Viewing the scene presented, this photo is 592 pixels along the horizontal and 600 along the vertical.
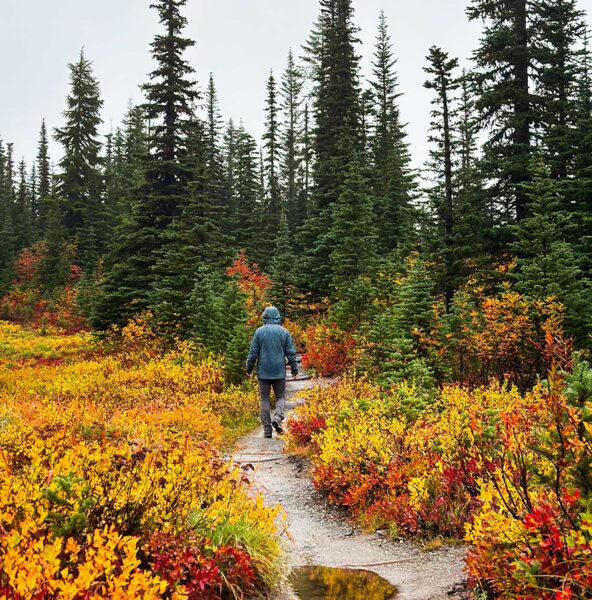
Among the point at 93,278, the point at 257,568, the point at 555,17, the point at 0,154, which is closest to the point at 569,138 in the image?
the point at 555,17

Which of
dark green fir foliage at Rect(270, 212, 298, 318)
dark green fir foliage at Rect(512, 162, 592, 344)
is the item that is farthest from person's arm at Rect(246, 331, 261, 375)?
dark green fir foliage at Rect(270, 212, 298, 318)

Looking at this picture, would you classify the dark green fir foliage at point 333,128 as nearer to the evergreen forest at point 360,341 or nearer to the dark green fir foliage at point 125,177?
the evergreen forest at point 360,341

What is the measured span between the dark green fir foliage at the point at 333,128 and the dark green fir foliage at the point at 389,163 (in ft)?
8.40

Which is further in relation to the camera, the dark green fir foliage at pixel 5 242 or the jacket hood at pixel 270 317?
the dark green fir foliage at pixel 5 242

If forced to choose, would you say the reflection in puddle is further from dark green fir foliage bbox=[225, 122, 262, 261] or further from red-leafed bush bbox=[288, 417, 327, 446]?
dark green fir foliage bbox=[225, 122, 262, 261]

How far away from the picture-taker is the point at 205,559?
11.5 ft

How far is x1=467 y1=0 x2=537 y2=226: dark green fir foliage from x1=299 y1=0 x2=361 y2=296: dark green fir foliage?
25.6 feet

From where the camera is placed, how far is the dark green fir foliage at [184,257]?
1955cm

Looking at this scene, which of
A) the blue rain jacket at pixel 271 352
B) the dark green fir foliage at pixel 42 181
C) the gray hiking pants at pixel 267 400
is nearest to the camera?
the blue rain jacket at pixel 271 352

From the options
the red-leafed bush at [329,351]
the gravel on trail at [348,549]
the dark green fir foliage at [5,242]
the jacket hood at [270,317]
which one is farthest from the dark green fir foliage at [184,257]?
the dark green fir foliage at [5,242]

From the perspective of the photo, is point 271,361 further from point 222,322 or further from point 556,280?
point 556,280

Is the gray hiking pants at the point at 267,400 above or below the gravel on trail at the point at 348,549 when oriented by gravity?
above

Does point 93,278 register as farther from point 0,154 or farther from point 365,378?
point 0,154

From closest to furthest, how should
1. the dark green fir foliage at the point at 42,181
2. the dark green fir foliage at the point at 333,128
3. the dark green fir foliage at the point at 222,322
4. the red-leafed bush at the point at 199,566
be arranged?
the red-leafed bush at the point at 199,566 → the dark green fir foliage at the point at 222,322 → the dark green fir foliage at the point at 333,128 → the dark green fir foliage at the point at 42,181
